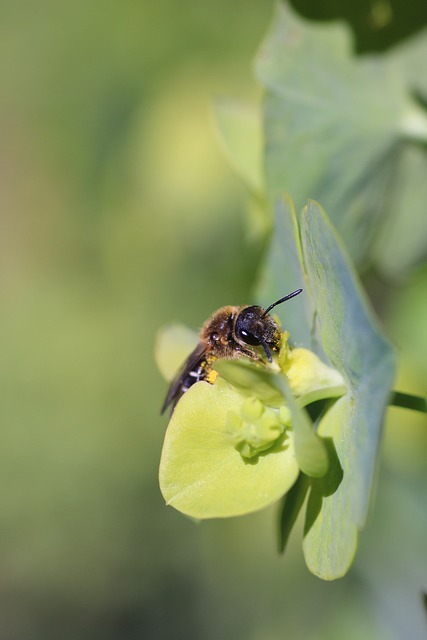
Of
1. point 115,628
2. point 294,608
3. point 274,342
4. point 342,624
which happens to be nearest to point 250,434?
point 274,342

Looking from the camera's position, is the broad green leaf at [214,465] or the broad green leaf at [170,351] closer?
the broad green leaf at [214,465]

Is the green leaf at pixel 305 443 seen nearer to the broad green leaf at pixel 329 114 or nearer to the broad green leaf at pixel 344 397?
the broad green leaf at pixel 344 397

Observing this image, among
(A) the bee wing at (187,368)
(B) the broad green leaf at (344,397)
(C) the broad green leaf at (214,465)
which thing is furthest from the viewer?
(A) the bee wing at (187,368)

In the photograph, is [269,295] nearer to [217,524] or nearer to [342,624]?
[342,624]

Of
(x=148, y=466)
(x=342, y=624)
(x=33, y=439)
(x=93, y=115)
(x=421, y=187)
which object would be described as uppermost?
(x=93, y=115)

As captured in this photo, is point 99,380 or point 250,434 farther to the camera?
point 99,380

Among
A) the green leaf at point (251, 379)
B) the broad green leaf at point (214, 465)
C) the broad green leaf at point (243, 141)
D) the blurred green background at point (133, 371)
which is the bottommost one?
the blurred green background at point (133, 371)

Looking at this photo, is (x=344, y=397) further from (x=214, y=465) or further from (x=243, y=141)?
Result: (x=243, y=141)

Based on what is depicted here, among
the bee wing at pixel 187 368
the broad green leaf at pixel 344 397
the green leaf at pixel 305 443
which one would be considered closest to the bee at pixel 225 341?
the bee wing at pixel 187 368
